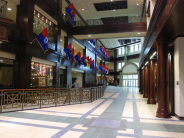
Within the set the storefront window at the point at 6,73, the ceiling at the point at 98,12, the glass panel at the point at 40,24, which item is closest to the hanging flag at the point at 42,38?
the glass panel at the point at 40,24

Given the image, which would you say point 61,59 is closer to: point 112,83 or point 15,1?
→ point 15,1

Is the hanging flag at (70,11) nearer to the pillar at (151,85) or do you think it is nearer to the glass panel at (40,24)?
the glass panel at (40,24)

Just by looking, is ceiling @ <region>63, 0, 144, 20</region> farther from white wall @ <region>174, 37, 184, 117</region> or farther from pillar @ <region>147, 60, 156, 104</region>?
white wall @ <region>174, 37, 184, 117</region>

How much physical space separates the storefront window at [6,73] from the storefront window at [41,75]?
1.47 metres

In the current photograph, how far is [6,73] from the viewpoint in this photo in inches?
372

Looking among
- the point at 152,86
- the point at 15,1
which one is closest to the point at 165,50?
the point at 152,86

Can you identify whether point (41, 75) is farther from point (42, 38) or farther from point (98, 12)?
point (98, 12)

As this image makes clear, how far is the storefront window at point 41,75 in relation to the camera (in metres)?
11.0

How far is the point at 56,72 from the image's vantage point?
13711mm

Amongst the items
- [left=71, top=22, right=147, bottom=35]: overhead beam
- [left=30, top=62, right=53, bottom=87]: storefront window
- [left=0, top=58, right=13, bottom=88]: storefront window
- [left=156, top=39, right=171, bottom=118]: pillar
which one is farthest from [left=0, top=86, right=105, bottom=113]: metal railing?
[left=71, top=22, right=147, bottom=35]: overhead beam

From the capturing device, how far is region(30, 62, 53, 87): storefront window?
10994 millimetres

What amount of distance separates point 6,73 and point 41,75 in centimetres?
299

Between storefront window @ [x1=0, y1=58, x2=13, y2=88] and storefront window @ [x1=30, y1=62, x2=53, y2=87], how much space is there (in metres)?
1.47

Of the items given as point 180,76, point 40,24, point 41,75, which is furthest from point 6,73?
point 180,76
